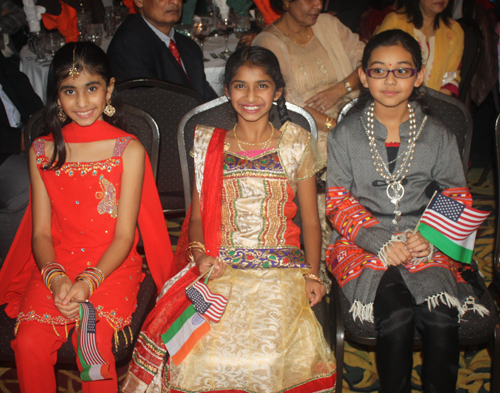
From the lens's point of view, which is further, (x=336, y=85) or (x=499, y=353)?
(x=336, y=85)

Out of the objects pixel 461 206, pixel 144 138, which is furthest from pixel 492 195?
pixel 144 138

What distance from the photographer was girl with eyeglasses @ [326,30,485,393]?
159cm

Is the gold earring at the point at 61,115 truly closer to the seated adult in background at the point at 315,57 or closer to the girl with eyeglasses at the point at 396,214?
the girl with eyeglasses at the point at 396,214

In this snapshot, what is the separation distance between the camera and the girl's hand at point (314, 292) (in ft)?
5.67

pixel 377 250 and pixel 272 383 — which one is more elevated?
pixel 377 250

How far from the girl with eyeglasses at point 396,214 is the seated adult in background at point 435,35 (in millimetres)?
1157

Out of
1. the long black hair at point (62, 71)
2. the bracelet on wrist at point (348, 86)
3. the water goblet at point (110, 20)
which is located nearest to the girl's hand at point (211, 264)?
the long black hair at point (62, 71)

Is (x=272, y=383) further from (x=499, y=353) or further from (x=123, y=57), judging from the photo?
(x=123, y=57)

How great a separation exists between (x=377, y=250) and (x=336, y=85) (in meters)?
1.27

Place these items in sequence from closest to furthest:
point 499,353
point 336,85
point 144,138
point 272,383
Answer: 1. point 272,383
2. point 499,353
3. point 144,138
4. point 336,85

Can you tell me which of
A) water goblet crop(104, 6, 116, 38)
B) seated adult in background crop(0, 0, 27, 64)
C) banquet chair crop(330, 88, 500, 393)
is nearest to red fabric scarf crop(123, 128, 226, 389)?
banquet chair crop(330, 88, 500, 393)

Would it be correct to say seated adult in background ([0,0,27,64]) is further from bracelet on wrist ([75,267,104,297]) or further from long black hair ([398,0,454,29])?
long black hair ([398,0,454,29])

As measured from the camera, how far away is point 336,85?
2684 millimetres

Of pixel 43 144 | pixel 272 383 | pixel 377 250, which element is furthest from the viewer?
pixel 43 144
